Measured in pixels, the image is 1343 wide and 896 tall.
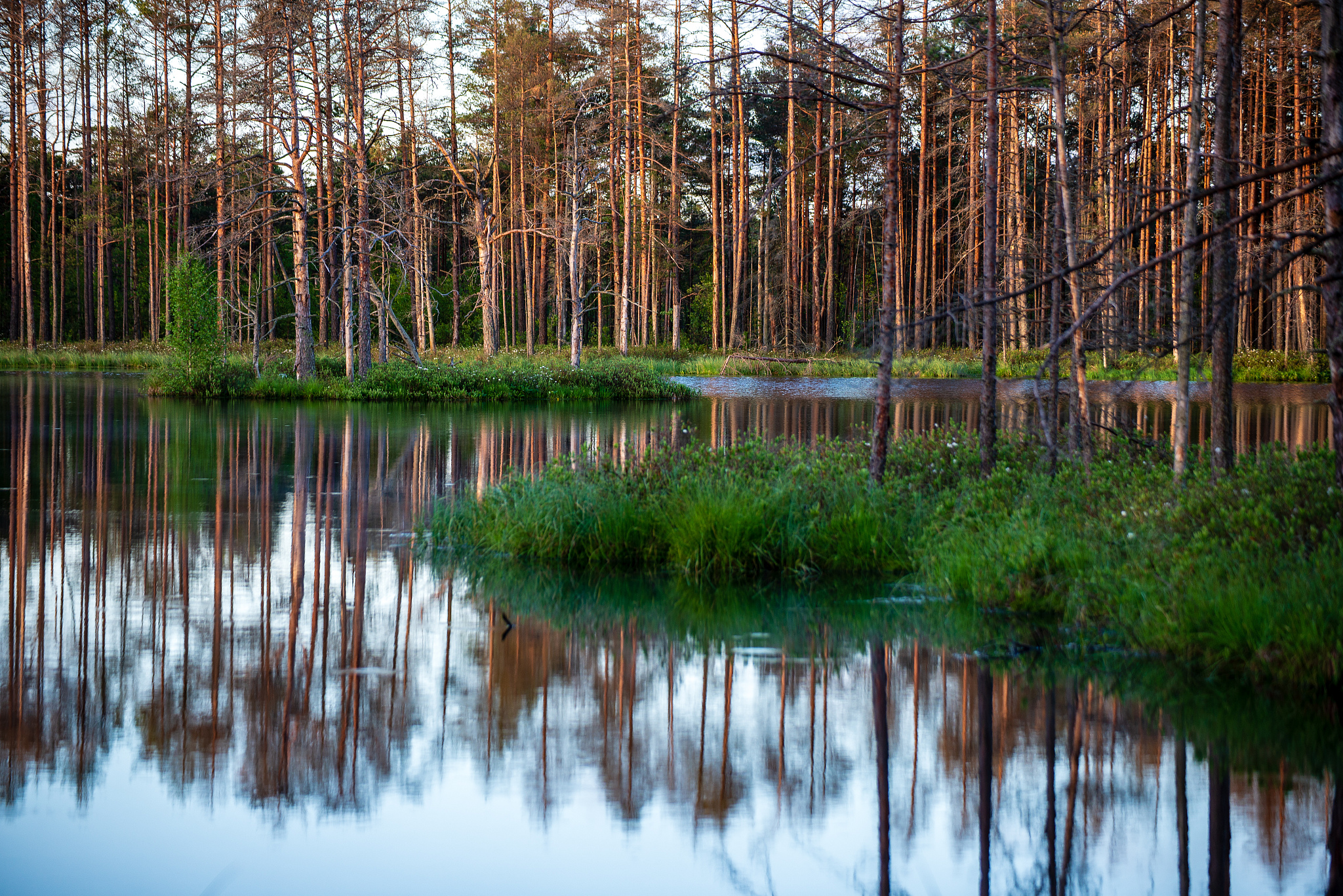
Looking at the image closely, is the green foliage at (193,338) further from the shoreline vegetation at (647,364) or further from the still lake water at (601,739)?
the still lake water at (601,739)

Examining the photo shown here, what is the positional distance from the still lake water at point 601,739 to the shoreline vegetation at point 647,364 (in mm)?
24494

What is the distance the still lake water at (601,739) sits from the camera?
16.1 ft

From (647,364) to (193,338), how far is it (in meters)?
13.5

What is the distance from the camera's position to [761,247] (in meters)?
54.9

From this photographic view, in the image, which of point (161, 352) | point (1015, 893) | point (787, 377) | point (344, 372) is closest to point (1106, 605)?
point (1015, 893)

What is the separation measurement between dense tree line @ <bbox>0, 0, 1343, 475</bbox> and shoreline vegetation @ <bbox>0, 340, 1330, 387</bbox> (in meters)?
1.38

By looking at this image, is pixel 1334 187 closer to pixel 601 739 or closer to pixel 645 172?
pixel 601 739

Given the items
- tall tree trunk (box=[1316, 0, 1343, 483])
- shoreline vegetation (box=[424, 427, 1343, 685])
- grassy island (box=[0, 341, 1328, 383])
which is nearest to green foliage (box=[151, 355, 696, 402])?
grassy island (box=[0, 341, 1328, 383])

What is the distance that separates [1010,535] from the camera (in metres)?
9.12

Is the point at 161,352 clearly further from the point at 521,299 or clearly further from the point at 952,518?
the point at 952,518

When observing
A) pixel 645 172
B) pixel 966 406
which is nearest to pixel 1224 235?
pixel 966 406

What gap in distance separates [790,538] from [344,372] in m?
29.8

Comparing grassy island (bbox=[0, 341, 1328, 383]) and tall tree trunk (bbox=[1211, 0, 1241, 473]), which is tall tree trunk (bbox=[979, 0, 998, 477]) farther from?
grassy island (bbox=[0, 341, 1328, 383])

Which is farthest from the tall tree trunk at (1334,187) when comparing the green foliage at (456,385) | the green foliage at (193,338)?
the green foliage at (193,338)
